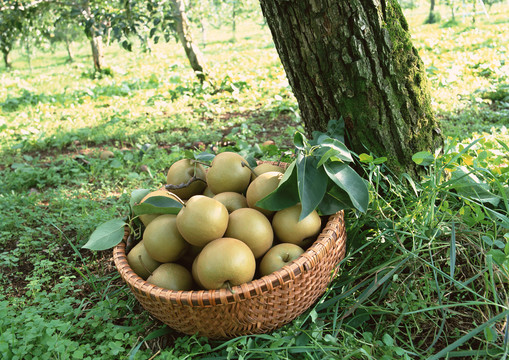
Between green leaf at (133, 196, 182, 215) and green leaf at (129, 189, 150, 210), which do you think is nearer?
green leaf at (133, 196, 182, 215)

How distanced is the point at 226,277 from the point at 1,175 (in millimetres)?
3519

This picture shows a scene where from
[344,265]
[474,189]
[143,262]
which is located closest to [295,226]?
[344,265]

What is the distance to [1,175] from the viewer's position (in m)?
3.98

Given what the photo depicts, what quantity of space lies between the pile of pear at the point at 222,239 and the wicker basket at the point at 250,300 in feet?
0.23

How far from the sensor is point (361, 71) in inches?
76.7

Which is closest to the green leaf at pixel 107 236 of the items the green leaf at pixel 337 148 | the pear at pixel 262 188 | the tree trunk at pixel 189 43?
the pear at pixel 262 188

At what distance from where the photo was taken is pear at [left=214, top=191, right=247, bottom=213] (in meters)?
1.78

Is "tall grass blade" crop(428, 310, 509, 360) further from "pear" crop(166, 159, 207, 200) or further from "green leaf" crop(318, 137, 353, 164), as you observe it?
"pear" crop(166, 159, 207, 200)

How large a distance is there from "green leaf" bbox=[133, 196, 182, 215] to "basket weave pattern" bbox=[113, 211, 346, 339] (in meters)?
0.27

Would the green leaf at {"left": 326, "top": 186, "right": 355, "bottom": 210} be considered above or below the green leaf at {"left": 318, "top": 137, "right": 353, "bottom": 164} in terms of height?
below

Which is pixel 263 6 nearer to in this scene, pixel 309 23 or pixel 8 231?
pixel 309 23

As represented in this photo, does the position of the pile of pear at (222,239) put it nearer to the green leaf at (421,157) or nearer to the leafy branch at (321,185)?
the leafy branch at (321,185)

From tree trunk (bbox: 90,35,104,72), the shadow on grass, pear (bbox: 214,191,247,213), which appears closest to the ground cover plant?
pear (bbox: 214,191,247,213)

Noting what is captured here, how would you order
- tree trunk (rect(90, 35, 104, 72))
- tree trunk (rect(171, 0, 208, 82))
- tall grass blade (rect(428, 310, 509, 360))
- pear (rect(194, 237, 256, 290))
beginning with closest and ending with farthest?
1. tall grass blade (rect(428, 310, 509, 360))
2. pear (rect(194, 237, 256, 290))
3. tree trunk (rect(171, 0, 208, 82))
4. tree trunk (rect(90, 35, 104, 72))
